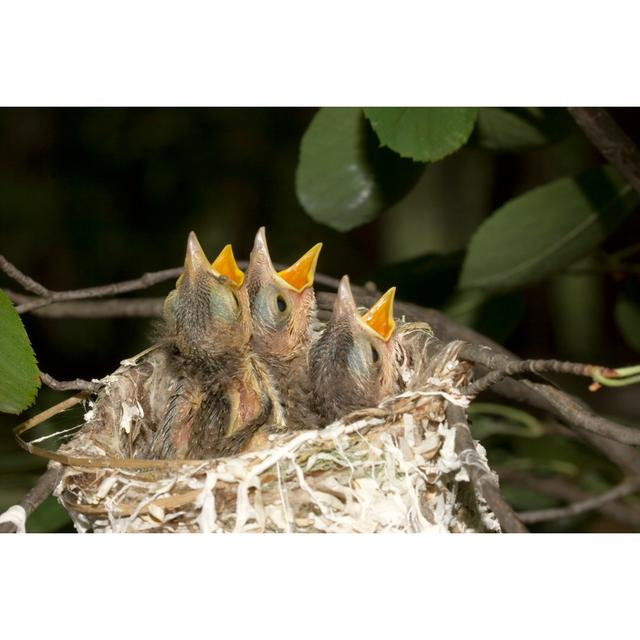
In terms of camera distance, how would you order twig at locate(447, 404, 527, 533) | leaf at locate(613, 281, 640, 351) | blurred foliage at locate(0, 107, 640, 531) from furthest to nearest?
1. blurred foliage at locate(0, 107, 640, 531)
2. leaf at locate(613, 281, 640, 351)
3. twig at locate(447, 404, 527, 533)

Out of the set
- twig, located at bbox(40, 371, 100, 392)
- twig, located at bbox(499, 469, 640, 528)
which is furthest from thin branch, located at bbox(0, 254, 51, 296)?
twig, located at bbox(499, 469, 640, 528)

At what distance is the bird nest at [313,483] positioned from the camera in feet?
5.24

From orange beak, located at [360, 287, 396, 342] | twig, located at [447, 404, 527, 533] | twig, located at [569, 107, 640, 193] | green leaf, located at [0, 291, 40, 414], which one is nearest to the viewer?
twig, located at [447, 404, 527, 533]

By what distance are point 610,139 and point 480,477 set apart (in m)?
0.96

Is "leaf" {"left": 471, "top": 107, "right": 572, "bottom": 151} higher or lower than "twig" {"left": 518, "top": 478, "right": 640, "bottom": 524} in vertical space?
higher

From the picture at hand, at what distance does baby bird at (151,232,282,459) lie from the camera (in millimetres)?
1966

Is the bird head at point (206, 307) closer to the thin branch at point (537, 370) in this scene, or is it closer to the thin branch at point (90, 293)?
the thin branch at point (90, 293)

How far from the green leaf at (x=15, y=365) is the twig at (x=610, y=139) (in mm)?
1102

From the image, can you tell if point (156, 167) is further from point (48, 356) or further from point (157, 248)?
point (48, 356)

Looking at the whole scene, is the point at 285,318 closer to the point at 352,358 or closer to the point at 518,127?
the point at 352,358

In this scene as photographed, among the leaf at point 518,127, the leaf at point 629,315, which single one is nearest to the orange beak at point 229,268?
the leaf at point 518,127

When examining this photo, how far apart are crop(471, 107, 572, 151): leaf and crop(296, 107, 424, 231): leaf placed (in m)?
0.16

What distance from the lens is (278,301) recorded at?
2170 mm

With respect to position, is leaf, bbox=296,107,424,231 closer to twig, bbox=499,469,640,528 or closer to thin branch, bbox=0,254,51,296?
thin branch, bbox=0,254,51,296
